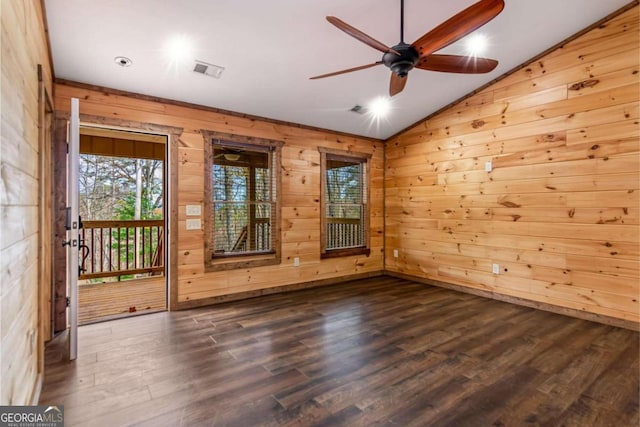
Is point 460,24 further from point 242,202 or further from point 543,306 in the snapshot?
point 543,306

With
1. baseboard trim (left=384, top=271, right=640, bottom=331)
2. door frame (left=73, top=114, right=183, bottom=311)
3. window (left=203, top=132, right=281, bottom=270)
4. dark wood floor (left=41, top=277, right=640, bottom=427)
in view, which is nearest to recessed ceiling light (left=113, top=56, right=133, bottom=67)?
door frame (left=73, top=114, right=183, bottom=311)

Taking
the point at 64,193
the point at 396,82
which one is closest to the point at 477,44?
the point at 396,82

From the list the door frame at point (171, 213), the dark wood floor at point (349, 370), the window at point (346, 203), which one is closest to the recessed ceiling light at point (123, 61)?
the door frame at point (171, 213)

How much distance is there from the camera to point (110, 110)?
3.51 m

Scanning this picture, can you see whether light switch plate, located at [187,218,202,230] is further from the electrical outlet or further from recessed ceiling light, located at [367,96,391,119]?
recessed ceiling light, located at [367,96,391,119]

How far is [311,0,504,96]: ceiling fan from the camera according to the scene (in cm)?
202

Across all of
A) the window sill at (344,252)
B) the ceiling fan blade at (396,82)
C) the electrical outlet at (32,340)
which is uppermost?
the ceiling fan blade at (396,82)

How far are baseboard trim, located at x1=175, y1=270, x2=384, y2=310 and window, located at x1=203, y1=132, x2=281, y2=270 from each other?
0.39m

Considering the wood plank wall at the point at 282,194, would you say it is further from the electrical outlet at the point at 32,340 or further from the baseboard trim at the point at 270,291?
the electrical outlet at the point at 32,340

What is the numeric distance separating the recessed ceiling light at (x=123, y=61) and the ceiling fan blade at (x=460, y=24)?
8.65 feet

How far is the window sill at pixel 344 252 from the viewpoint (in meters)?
5.24

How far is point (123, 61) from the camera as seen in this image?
310 centimetres

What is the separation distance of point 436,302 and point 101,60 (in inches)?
180

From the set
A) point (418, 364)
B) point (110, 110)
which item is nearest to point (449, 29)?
point (418, 364)
